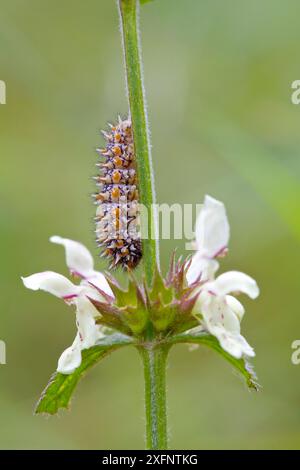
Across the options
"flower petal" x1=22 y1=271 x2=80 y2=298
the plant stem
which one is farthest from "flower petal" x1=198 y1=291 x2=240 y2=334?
"flower petal" x1=22 y1=271 x2=80 y2=298

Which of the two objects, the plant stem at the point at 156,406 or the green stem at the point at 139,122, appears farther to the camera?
the plant stem at the point at 156,406

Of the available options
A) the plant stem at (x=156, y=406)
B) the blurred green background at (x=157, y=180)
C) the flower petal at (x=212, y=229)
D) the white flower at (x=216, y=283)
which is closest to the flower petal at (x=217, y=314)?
the white flower at (x=216, y=283)

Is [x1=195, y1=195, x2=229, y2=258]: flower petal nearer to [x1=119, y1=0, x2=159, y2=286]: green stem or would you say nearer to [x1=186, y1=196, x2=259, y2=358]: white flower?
[x1=186, y1=196, x2=259, y2=358]: white flower

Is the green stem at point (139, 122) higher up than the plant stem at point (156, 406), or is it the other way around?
the green stem at point (139, 122)

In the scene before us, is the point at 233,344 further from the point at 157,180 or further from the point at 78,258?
the point at 157,180

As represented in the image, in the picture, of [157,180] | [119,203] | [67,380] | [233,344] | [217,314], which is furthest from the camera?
[157,180]

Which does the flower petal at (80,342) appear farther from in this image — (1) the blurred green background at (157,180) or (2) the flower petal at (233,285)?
(1) the blurred green background at (157,180)

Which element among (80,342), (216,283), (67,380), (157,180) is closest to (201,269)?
(216,283)
